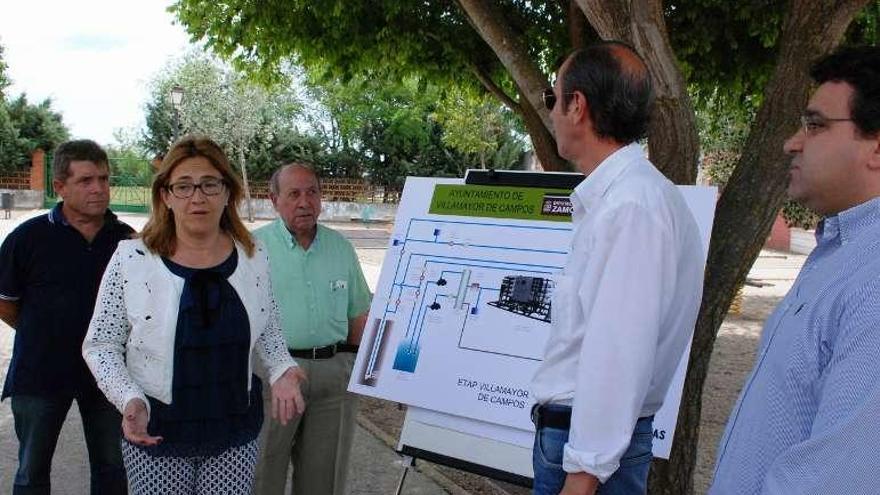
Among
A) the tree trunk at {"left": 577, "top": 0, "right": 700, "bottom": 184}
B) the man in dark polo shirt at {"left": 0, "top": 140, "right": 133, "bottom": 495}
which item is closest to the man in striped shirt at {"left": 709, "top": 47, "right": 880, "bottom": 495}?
the tree trunk at {"left": 577, "top": 0, "right": 700, "bottom": 184}

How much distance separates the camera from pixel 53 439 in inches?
138

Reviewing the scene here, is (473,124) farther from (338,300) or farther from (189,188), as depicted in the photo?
(189,188)

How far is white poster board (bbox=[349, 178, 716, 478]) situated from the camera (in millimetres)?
3111

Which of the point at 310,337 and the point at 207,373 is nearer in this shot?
the point at 207,373

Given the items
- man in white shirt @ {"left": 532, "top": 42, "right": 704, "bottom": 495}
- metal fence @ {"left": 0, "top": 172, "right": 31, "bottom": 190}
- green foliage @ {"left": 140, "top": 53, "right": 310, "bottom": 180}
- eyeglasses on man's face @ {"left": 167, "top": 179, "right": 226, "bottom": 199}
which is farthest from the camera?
green foliage @ {"left": 140, "top": 53, "right": 310, "bottom": 180}

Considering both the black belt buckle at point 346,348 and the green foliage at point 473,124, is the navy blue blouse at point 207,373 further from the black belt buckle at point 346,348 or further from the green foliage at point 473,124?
→ the green foliage at point 473,124

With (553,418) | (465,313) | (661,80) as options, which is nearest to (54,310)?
(465,313)

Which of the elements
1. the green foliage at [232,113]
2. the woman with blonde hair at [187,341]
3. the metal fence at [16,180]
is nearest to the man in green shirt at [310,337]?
the woman with blonde hair at [187,341]

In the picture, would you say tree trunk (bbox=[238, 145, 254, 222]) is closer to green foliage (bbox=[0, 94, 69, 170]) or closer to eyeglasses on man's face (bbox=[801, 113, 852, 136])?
green foliage (bbox=[0, 94, 69, 170])

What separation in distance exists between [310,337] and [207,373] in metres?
1.13

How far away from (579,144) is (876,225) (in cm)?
83

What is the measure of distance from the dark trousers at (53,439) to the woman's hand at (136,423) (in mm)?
1317

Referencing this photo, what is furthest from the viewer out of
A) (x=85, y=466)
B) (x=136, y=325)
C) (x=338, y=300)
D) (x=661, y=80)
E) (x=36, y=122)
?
(x=36, y=122)

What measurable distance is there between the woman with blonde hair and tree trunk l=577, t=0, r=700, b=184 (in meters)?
1.96
